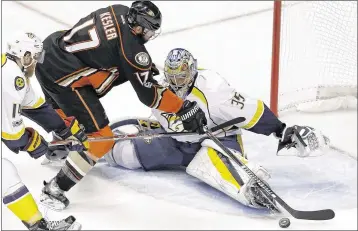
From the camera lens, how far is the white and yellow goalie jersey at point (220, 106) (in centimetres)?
321

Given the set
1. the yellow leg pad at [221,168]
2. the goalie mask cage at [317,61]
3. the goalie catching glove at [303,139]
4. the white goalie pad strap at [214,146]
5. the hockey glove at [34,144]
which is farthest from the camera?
the goalie mask cage at [317,61]

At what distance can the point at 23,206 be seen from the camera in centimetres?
271

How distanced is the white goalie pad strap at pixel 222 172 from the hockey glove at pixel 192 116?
12 cm

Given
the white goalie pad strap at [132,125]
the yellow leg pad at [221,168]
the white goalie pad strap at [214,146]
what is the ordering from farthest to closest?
the white goalie pad strap at [132,125] < the white goalie pad strap at [214,146] < the yellow leg pad at [221,168]

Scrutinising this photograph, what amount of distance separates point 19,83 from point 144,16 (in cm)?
56

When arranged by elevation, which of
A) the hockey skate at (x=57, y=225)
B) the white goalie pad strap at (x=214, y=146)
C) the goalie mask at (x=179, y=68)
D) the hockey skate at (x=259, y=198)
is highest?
the goalie mask at (x=179, y=68)

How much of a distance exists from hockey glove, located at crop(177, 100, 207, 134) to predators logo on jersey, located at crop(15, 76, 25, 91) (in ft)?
2.15

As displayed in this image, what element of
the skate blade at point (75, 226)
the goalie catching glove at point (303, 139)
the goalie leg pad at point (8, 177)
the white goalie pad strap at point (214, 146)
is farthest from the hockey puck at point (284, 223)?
the goalie leg pad at point (8, 177)

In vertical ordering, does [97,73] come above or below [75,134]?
above

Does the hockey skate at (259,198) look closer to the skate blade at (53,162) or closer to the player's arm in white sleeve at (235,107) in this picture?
the player's arm in white sleeve at (235,107)

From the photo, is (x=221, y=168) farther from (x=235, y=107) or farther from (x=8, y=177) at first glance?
(x=8, y=177)

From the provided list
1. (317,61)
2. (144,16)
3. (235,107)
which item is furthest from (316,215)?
(317,61)

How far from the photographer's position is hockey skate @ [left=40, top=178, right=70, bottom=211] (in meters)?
3.04

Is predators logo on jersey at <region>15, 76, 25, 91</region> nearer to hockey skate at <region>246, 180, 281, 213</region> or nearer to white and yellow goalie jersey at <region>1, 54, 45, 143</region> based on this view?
white and yellow goalie jersey at <region>1, 54, 45, 143</region>
